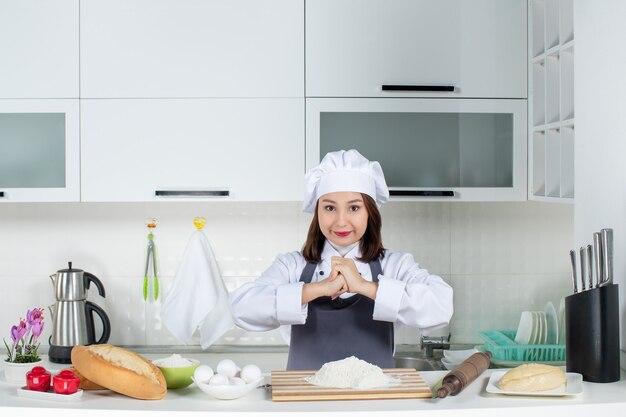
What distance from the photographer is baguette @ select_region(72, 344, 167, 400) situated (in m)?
1.29

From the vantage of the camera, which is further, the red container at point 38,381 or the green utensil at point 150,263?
the green utensil at point 150,263

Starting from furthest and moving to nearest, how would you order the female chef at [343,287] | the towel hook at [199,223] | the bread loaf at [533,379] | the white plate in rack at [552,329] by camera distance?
the towel hook at [199,223], the white plate in rack at [552,329], the female chef at [343,287], the bread loaf at [533,379]

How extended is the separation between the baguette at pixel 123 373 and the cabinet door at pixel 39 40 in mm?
1293

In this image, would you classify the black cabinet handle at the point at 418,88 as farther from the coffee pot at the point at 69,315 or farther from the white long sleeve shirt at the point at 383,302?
the coffee pot at the point at 69,315

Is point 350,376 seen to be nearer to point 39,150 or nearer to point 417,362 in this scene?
point 417,362

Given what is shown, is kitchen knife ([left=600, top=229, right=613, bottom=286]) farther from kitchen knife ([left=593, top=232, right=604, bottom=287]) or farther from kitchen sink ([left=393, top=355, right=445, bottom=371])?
kitchen sink ([left=393, top=355, right=445, bottom=371])

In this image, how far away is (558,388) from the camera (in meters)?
1.36

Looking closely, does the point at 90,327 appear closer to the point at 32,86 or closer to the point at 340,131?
the point at 32,86

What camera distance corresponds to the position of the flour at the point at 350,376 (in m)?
1.34

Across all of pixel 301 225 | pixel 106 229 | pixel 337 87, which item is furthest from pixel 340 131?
pixel 106 229

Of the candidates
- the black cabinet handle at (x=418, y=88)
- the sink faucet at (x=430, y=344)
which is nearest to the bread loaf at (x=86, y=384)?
the black cabinet handle at (x=418, y=88)

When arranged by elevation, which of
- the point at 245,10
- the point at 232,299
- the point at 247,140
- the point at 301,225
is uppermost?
the point at 245,10

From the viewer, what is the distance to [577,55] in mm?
1806

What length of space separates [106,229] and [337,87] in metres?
0.99
